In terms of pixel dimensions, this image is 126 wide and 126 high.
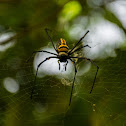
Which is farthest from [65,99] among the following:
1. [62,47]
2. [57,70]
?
[62,47]

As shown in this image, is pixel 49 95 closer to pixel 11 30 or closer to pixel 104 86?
pixel 104 86

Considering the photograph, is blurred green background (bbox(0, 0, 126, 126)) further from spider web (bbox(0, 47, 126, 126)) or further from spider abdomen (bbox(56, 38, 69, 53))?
spider abdomen (bbox(56, 38, 69, 53))

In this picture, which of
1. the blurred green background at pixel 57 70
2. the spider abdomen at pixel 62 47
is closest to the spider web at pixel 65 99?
the blurred green background at pixel 57 70

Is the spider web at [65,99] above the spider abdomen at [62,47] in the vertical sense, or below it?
below

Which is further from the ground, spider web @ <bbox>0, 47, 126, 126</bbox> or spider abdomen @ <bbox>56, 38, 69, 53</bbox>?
spider abdomen @ <bbox>56, 38, 69, 53</bbox>

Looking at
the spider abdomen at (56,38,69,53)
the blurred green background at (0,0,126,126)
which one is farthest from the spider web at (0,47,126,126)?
the spider abdomen at (56,38,69,53)

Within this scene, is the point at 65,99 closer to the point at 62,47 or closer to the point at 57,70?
the point at 57,70

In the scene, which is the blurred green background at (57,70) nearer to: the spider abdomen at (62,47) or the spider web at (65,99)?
the spider web at (65,99)
